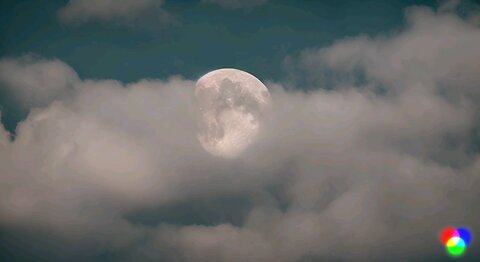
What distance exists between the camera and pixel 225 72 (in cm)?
2248

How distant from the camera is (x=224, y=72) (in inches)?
885

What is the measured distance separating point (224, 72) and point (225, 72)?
0.21m
